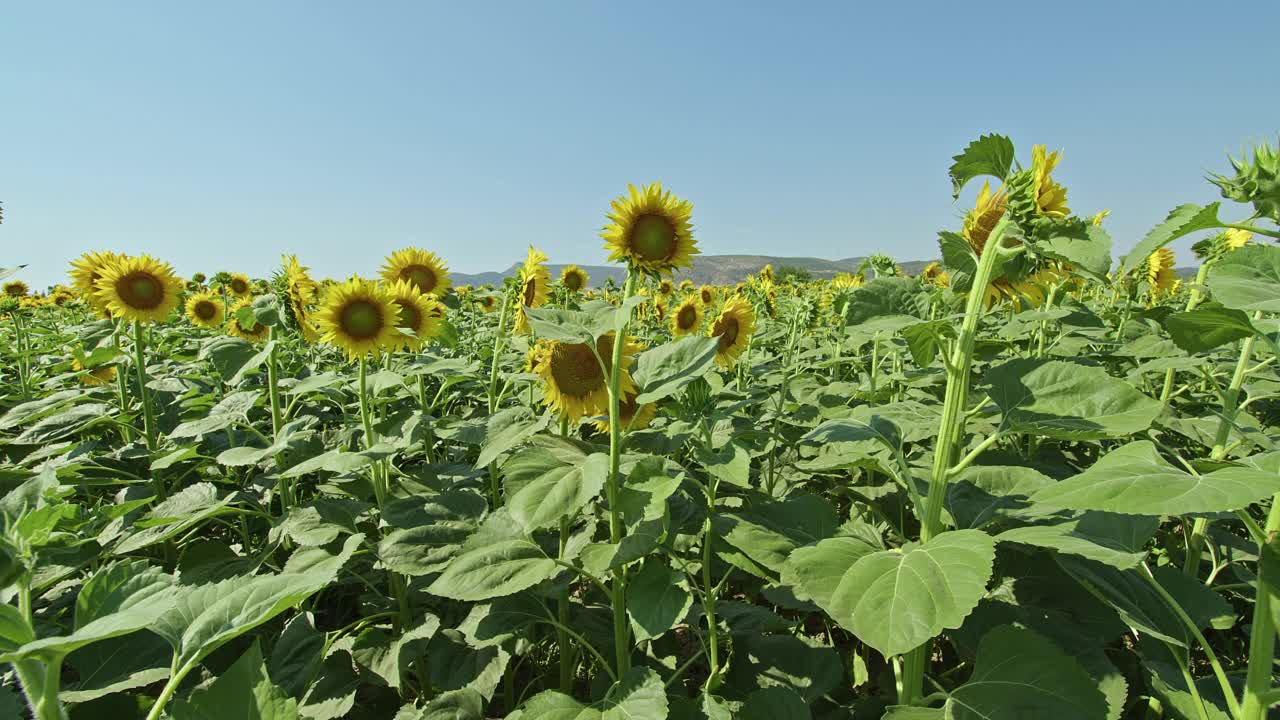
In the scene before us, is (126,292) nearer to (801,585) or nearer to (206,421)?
(206,421)

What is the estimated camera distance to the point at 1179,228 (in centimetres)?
108

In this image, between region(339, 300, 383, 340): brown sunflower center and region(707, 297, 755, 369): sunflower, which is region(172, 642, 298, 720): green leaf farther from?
region(707, 297, 755, 369): sunflower

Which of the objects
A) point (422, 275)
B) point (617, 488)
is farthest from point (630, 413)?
point (422, 275)

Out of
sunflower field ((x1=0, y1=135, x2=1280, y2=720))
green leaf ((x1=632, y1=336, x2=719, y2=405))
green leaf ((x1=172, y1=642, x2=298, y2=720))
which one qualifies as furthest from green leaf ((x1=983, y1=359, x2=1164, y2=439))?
green leaf ((x1=172, y1=642, x2=298, y2=720))

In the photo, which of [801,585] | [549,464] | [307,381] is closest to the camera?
[801,585]

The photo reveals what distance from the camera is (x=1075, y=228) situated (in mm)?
1320

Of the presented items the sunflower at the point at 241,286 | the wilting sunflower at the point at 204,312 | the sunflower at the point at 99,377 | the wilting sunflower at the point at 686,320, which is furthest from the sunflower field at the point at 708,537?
the sunflower at the point at 241,286

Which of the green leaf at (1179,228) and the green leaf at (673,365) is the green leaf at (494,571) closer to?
the green leaf at (673,365)

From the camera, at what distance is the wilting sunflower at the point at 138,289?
3.66 m

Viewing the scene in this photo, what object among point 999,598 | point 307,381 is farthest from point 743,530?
point 307,381

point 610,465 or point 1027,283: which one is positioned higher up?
point 1027,283

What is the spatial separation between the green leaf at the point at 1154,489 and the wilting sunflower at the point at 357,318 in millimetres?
2578

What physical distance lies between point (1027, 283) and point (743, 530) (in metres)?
1.27

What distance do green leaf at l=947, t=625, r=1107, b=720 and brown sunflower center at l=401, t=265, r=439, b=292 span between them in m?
3.39
